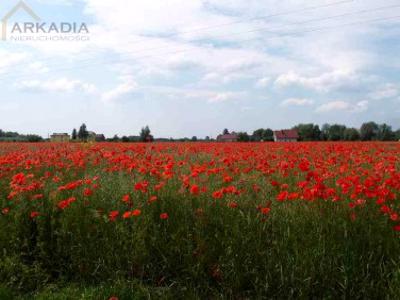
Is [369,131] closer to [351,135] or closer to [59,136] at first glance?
[351,135]

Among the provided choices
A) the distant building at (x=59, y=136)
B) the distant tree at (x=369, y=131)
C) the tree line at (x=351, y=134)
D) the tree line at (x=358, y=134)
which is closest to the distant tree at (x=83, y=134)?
the distant building at (x=59, y=136)

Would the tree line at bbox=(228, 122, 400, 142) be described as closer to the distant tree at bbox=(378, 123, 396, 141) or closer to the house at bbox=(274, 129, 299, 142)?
the distant tree at bbox=(378, 123, 396, 141)

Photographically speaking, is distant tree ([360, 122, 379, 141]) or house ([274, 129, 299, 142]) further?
house ([274, 129, 299, 142])

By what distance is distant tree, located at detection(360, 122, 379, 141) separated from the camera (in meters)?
42.0

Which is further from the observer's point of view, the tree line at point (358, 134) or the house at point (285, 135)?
the house at point (285, 135)

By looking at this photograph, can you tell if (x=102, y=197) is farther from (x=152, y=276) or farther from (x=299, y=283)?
(x=299, y=283)

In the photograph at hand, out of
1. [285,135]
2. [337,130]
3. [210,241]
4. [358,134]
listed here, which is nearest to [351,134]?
[358,134]

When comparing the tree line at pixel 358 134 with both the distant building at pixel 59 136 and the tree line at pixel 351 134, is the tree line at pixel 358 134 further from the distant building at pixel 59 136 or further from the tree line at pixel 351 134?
the distant building at pixel 59 136

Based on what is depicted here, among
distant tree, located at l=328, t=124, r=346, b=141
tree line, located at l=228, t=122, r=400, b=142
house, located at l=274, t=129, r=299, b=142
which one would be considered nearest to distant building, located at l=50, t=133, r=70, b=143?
tree line, located at l=228, t=122, r=400, b=142

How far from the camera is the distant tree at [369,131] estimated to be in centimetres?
4201

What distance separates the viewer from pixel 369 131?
45.2 m

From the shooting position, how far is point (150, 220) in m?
4.96

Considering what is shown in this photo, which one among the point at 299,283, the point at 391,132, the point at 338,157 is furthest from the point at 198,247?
the point at 391,132

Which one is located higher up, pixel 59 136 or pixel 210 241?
pixel 59 136
